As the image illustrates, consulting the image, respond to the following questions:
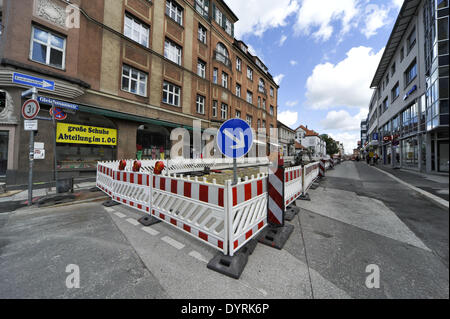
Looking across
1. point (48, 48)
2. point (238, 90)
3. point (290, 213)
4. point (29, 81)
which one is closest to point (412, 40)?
point (238, 90)

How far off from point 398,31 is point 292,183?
2547 centimetres

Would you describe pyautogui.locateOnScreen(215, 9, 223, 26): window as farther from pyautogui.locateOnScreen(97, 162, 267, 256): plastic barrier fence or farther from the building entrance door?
pyautogui.locateOnScreen(97, 162, 267, 256): plastic barrier fence

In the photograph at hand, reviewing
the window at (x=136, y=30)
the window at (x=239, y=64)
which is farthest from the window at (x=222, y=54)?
the window at (x=136, y=30)

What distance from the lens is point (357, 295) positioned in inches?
76.9

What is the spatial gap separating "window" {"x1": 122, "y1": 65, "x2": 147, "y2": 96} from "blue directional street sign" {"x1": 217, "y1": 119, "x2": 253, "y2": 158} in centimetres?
1054

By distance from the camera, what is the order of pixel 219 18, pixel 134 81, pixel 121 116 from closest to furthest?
pixel 121 116 < pixel 134 81 < pixel 219 18

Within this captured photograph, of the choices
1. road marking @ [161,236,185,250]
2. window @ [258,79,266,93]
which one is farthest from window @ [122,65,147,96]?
window @ [258,79,266,93]

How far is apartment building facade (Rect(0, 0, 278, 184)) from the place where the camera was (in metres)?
A: 7.41

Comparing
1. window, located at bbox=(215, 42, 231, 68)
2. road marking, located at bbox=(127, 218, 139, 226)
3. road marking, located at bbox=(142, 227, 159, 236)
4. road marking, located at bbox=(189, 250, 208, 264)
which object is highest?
window, located at bbox=(215, 42, 231, 68)

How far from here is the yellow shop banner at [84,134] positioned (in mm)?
8594

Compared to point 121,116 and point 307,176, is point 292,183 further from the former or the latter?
point 121,116

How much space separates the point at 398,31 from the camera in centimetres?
1816
